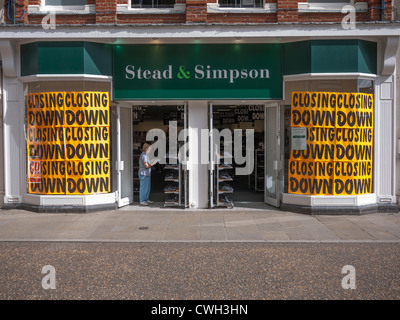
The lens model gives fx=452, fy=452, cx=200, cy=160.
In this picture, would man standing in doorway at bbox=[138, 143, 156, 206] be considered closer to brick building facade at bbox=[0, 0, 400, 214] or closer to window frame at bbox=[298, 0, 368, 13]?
brick building facade at bbox=[0, 0, 400, 214]

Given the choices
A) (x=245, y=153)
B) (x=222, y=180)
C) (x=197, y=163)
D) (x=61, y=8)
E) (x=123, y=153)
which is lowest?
(x=222, y=180)

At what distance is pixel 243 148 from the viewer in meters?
17.5

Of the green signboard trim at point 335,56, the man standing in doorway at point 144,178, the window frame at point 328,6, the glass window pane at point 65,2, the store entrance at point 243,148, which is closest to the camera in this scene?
the green signboard trim at point 335,56

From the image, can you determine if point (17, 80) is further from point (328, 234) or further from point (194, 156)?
point (328, 234)

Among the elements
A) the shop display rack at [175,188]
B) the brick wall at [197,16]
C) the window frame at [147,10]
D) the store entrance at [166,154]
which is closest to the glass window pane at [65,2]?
the brick wall at [197,16]

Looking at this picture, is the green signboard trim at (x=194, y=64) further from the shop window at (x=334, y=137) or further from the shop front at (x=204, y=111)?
the shop window at (x=334, y=137)

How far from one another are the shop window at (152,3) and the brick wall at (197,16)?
26 cm

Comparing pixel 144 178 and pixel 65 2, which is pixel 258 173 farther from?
pixel 65 2

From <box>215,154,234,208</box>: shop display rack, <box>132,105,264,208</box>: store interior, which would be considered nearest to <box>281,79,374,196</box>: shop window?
<box>215,154,234,208</box>: shop display rack

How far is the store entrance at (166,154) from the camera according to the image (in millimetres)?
12031

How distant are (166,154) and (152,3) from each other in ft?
13.5

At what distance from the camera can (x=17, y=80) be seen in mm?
11547

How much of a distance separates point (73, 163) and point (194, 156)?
10.1ft

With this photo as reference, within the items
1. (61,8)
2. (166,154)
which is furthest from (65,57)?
(166,154)
